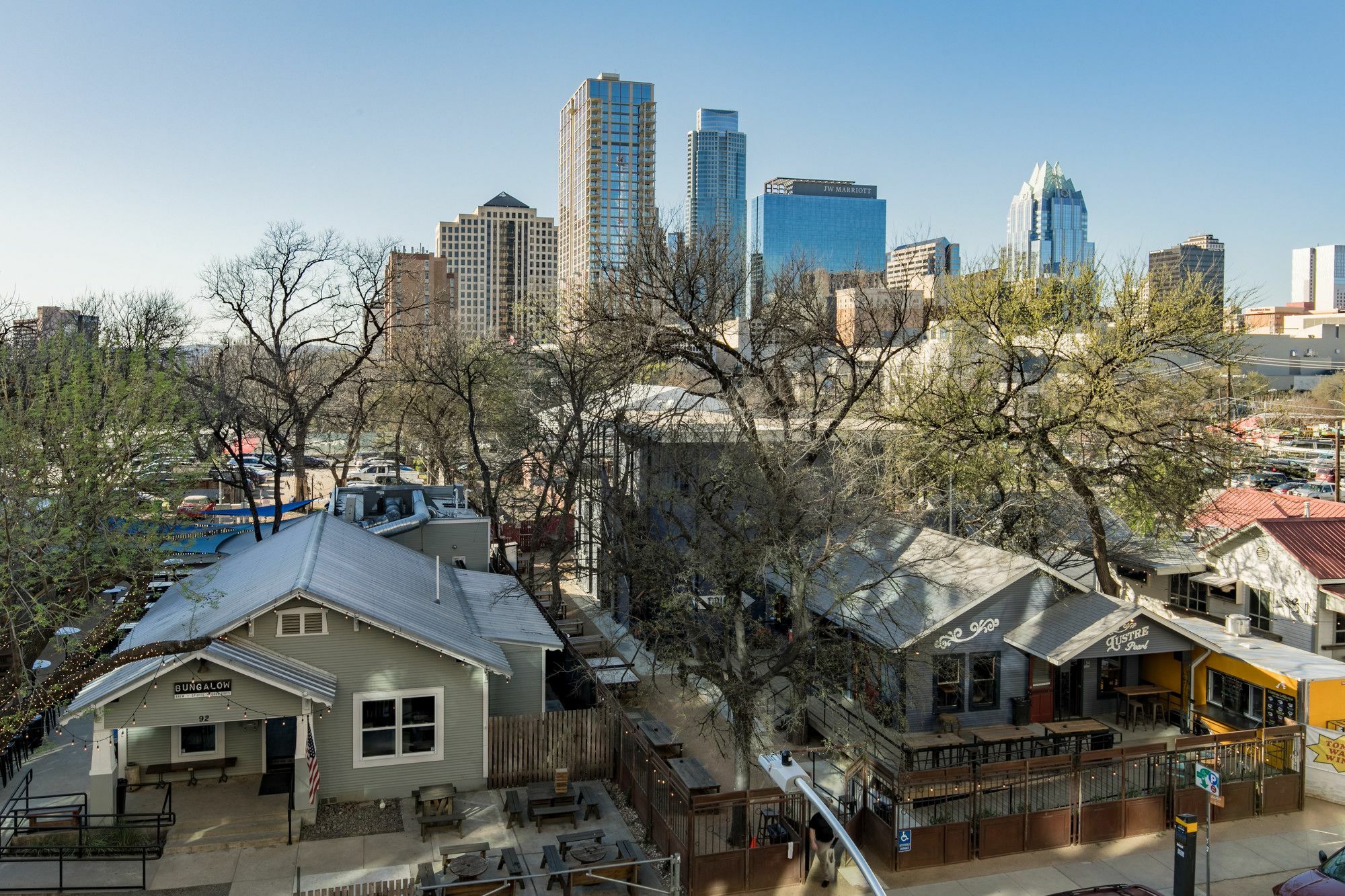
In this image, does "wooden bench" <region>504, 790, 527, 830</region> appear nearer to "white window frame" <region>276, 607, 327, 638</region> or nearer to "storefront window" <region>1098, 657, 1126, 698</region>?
"white window frame" <region>276, 607, 327, 638</region>


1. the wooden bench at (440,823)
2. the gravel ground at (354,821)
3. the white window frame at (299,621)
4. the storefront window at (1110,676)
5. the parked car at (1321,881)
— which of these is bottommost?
the gravel ground at (354,821)

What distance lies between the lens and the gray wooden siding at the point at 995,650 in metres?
21.0

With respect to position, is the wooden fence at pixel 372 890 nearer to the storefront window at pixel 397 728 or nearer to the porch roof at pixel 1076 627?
the storefront window at pixel 397 728

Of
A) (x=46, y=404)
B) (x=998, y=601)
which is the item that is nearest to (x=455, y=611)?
(x=46, y=404)

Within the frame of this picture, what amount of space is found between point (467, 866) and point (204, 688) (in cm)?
575

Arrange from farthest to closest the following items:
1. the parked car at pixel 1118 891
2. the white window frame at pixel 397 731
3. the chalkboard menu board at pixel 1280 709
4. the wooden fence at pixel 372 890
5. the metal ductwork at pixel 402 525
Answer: the metal ductwork at pixel 402 525, the chalkboard menu board at pixel 1280 709, the white window frame at pixel 397 731, the parked car at pixel 1118 891, the wooden fence at pixel 372 890

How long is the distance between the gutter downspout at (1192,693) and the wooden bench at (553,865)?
14.8 metres

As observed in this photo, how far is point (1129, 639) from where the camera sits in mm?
20859

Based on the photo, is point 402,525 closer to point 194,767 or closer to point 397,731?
point 194,767

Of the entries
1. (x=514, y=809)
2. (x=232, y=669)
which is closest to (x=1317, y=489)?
(x=514, y=809)

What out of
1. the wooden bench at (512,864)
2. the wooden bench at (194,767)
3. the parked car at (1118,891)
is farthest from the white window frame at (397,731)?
the parked car at (1118,891)

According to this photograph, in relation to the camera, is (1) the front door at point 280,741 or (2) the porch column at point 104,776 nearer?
(2) the porch column at point 104,776

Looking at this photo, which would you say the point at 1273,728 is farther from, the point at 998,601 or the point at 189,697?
the point at 189,697

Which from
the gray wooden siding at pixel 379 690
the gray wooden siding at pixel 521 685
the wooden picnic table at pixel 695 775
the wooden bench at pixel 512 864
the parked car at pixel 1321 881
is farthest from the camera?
the gray wooden siding at pixel 521 685
